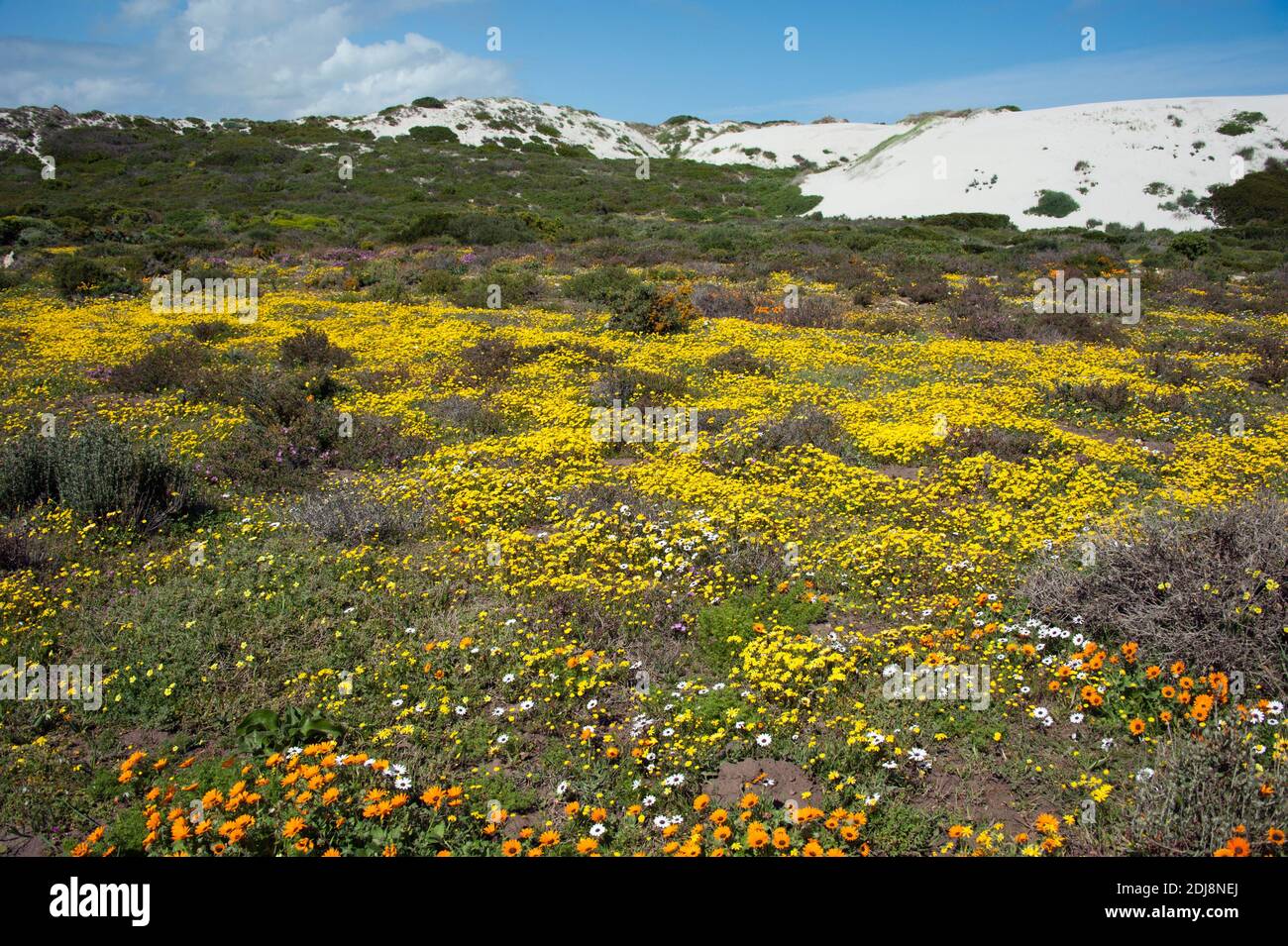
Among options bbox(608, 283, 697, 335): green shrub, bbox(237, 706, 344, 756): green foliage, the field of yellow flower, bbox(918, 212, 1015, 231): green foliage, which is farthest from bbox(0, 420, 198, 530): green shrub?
bbox(918, 212, 1015, 231): green foliage

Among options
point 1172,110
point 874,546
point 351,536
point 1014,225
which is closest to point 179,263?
point 351,536

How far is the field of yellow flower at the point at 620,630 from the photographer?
4551 millimetres

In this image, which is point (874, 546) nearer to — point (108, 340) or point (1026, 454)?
point (1026, 454)

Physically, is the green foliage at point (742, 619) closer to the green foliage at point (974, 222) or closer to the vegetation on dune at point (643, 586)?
the vegetation on dune at point (643, 586)

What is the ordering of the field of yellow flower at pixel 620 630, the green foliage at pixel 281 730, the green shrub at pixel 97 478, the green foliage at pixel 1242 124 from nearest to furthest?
the field of yellow flower at pixel 620 630, the green foliage at pixel 281 730, the green shrub at pixel 97 478, the green foliage at pixel 1242 124

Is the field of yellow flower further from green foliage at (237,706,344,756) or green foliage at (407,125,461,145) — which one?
green foliage at (407,125,461,145)

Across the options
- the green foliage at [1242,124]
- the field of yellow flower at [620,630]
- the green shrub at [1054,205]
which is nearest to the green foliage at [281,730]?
the field of yellow flower at [620,630]

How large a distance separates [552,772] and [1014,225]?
4740cm

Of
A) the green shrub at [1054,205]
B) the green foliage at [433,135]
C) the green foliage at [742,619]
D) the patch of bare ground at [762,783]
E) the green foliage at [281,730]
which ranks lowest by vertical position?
the patch of bare ground at [762,783]

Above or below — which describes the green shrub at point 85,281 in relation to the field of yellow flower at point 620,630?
above

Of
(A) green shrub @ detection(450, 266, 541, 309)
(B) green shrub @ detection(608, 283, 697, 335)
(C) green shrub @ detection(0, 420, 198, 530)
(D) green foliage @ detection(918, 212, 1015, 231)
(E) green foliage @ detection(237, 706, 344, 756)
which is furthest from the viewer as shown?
(D) green foliage @ detection(918, 212, 1015, 231)

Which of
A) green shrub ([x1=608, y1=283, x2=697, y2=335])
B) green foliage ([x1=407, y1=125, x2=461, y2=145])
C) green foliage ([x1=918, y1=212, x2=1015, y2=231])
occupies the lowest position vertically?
green shrub ([x1=608, y1=283, x2=697, y2=335])

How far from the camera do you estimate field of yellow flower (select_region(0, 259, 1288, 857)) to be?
179 inches

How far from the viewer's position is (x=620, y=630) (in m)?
6.65
